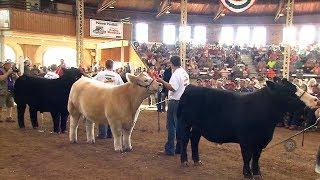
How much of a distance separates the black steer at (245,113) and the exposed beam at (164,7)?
3475cm

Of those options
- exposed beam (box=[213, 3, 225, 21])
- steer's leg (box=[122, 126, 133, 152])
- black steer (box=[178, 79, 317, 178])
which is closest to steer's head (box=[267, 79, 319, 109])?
black steer (box=[178, 79, 317, 178])

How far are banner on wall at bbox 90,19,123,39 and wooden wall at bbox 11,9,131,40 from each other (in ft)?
1.35

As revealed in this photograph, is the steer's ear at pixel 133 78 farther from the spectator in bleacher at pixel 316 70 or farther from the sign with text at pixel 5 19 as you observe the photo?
the sign with text at pixel 5 19

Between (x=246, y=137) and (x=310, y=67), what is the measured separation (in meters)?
22.1

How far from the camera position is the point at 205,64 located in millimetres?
32312

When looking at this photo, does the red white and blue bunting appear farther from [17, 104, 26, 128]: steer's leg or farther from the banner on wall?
the banner on wall

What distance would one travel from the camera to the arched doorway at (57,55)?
33672 mm

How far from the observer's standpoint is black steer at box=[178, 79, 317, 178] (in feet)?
20.4

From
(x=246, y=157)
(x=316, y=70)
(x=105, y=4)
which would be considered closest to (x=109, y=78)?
(x=246, y=157)

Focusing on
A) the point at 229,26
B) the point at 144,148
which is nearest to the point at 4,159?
the point at 144,148

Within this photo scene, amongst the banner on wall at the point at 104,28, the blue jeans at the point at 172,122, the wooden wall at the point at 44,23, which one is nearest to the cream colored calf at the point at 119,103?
the blue jeans at the point at 172,122

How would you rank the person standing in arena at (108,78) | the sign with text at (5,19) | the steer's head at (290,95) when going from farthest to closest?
1. the sign with text at (5,19)
2. the person standing in arena at (108,78)
3. the steer's head at (290,95)

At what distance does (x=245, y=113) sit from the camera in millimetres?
6383

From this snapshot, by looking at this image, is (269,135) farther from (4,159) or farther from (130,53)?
(130,53)
